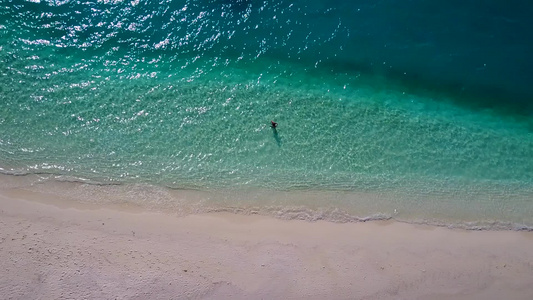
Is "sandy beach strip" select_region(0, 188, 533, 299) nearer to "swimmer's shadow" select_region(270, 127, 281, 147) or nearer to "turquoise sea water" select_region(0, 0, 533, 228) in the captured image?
"turquoise sea water" select_region(0, 0, 533, 228)

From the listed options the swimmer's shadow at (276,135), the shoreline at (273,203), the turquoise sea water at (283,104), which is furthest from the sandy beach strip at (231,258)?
the swimmer's shadow at (276,135)

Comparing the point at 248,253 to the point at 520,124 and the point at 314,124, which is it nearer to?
the point at 314,124

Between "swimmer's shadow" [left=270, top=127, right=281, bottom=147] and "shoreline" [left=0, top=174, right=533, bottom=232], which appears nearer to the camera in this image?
"shoreline" [left=0, top=174, right=533, bottom=232]

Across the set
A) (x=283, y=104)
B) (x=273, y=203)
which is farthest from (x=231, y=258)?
(x=283, y=104)

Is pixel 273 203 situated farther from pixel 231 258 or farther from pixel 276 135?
pixel 276 135

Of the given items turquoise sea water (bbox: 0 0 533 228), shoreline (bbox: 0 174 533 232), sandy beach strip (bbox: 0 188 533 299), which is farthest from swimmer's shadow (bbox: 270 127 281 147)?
sandy beach strip (bbox: 0 188 533 299)

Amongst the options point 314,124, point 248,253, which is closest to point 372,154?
point 314,124

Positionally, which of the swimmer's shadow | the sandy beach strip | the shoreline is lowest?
the sandy beach strip
